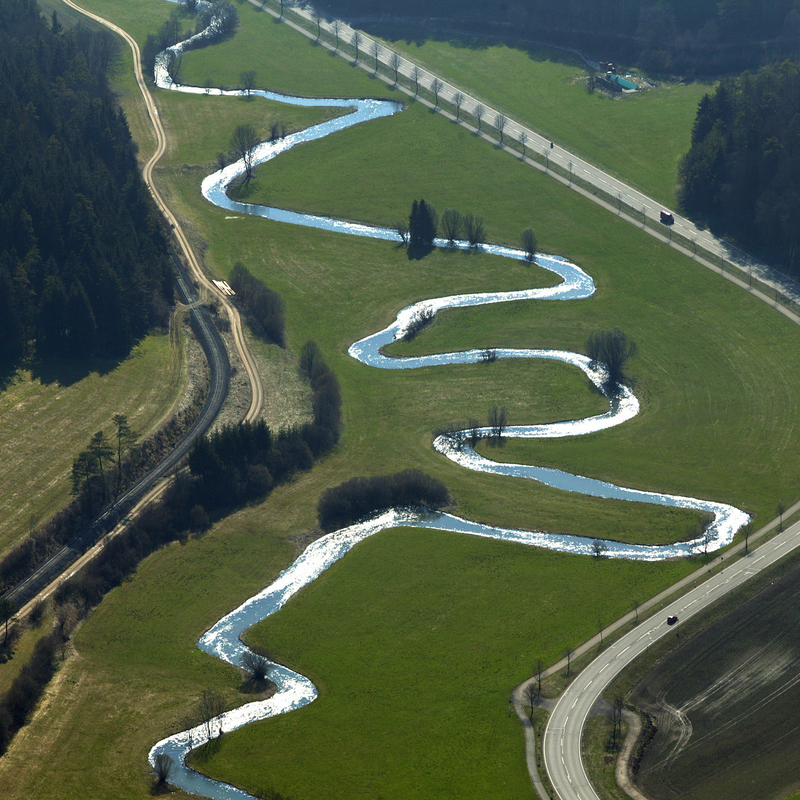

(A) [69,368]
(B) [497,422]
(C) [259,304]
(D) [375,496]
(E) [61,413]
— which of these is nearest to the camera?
A: (D) [375,496]

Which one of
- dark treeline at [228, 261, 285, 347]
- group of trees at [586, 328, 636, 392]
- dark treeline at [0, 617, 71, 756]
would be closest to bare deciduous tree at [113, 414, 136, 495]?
dark treeline at [0, 617, 71, 756]

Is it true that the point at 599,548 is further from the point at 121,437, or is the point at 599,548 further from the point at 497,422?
the point at 121,437

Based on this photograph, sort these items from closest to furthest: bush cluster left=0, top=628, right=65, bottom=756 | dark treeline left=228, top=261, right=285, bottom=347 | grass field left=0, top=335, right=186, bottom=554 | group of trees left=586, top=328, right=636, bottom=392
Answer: bush cluster left=0, top=628, right=65, bottom=756, grass field left=0, top=335, right=186, bottom=554, group of trees left=586, top=328, right=636, bottom=392, dark treeline left=228, top=261, right=285, bottom=347

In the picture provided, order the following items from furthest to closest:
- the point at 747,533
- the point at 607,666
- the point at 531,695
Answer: the point at 747,533
the point at 607,666
the point at 531,695

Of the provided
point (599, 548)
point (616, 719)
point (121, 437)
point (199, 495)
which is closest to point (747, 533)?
point (599, 548)

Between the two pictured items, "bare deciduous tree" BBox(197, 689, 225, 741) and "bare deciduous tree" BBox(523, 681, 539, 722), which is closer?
"bare deciduous tree" BBox(197, 689, 225, 741)

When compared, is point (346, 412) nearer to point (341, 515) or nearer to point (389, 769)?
point (341, 515)

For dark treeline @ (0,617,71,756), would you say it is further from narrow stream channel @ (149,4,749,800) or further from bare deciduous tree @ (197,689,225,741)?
bare deciduous tree @ (197,689,225,741)

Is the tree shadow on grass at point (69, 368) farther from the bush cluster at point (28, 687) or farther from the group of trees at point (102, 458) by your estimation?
the bush cluster at point (28, 687)
